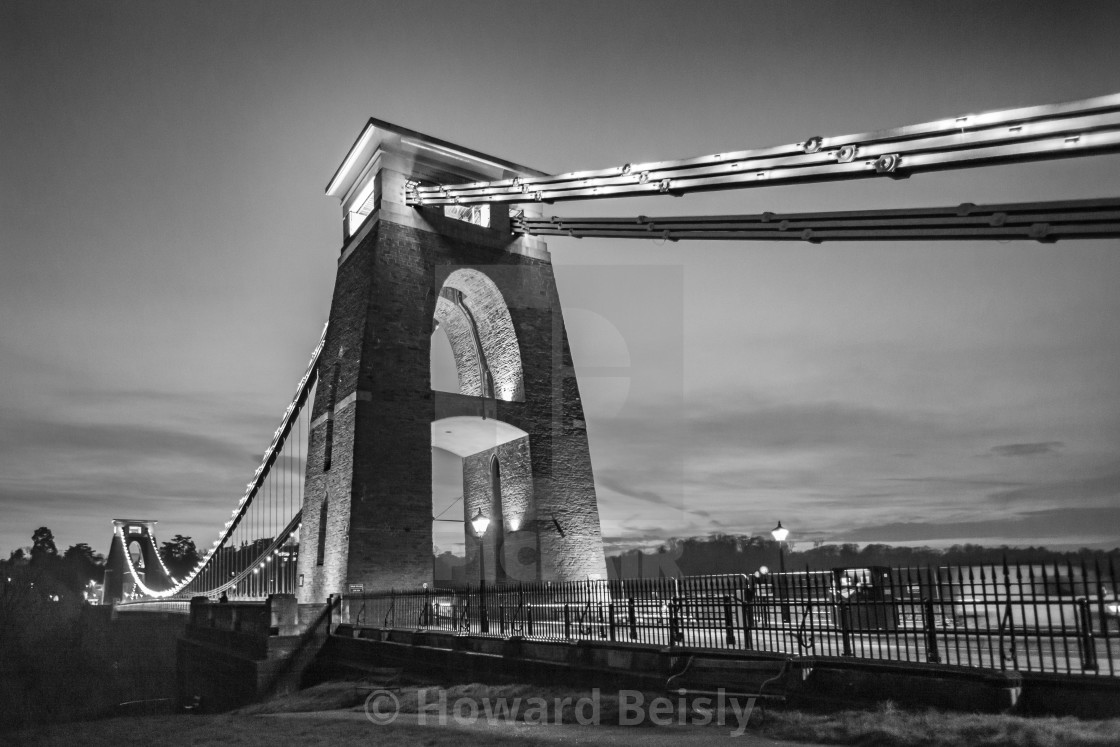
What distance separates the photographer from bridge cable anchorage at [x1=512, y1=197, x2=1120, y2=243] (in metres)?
9.18

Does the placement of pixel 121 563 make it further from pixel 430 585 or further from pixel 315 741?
pixel 315 741

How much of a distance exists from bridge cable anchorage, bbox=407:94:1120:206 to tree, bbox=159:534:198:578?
10829 cm

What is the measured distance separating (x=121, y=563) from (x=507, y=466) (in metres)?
63.9

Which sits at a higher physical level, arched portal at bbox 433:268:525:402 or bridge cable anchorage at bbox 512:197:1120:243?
arched portal at bbox 433:268:525:402

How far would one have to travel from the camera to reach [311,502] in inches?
1027

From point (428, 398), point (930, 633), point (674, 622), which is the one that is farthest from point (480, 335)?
point (930, 633)

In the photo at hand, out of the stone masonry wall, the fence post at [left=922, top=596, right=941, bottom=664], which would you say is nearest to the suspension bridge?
the stone masonry wall

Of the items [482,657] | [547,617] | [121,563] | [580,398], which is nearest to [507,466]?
[580,398]

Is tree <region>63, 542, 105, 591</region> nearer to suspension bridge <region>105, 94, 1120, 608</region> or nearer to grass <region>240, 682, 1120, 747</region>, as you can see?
suspension bridge <region>105, 94, 1120, 608</region>

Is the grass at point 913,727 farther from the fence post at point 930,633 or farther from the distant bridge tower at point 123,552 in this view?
the distant bridge tower at point 123,552

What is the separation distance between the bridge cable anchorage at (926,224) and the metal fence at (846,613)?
3.54 m

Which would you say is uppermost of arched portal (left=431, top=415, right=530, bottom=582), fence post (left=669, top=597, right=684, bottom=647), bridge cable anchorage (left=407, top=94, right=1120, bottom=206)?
bridge cable anchorage (left=407, top=94, right=1120, bottom=206)

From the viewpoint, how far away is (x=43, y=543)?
4481 inches

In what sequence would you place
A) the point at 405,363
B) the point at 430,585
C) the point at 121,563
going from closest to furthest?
1. the point at 430,585
2. the point at 405,363
3. the point at 121,563
